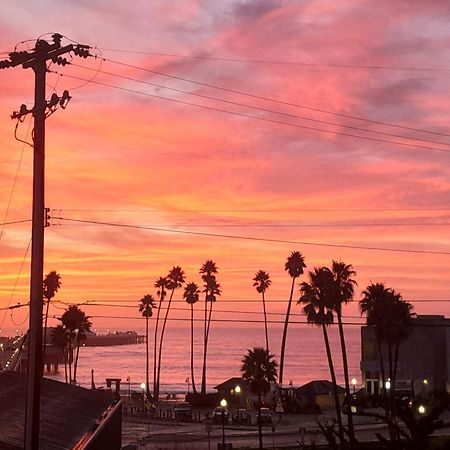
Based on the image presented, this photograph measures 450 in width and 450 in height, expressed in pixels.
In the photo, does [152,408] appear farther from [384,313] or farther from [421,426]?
[421,426]

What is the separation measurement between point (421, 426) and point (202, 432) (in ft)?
185

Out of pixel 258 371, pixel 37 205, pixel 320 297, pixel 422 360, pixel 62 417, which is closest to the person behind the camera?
pixel 37 205

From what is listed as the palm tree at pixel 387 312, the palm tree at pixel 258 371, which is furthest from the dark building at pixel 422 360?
the palm tree at pixel 258 371

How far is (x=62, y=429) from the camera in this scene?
34.8 meters

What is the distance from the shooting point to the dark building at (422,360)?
311 ft

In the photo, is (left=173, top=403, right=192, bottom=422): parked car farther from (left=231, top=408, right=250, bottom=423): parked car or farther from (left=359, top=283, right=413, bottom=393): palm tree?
(left=359, top=283, right=413, bottom=393): palm tree

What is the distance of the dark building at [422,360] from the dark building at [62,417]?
5177 cm

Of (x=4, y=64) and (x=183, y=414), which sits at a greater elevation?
(x=4, y=64)

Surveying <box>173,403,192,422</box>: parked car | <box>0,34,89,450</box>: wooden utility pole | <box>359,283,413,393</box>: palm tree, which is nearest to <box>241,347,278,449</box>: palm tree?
<box>359,283,413,393</box>: palm tree

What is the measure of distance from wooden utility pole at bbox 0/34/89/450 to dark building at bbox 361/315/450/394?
75582mm

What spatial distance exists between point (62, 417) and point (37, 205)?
17144mm

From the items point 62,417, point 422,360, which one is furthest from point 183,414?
point 62,417

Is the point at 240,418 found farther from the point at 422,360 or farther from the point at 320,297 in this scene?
the point at 422,360

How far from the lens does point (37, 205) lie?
23938 mm
